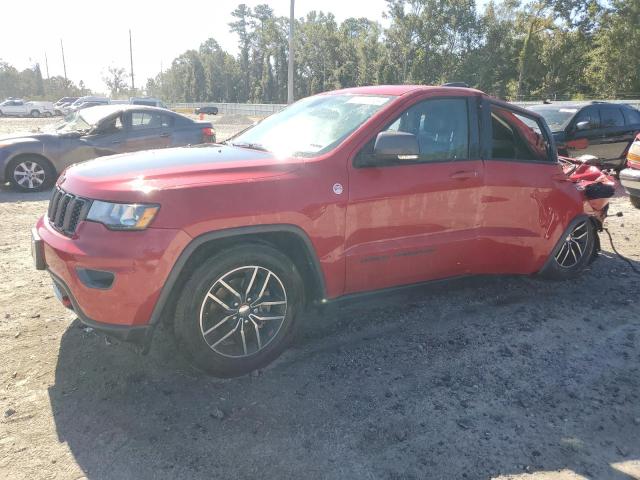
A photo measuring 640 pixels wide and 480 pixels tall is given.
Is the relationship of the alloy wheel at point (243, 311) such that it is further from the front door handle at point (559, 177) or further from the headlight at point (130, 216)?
the front door handle at point (559, 177)

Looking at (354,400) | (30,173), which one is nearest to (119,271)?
(354,400)

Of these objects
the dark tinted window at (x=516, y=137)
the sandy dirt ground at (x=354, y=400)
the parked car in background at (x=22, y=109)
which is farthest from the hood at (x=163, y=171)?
the parked car in background at (x=22, y=109)

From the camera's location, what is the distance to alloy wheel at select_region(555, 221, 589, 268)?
4.78 m

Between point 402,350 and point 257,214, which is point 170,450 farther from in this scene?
point 402,350

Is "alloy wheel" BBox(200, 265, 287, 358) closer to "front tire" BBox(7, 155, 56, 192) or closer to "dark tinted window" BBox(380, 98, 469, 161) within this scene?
"dark tinted window" BBox(380, 98, 469, 161)

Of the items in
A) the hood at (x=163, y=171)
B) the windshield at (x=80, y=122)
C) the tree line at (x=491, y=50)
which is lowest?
the hood at (x=163, y=171)

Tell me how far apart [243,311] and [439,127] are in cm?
200

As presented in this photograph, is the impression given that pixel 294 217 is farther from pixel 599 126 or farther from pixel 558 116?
pixel 599 126

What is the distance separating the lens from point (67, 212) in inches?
118

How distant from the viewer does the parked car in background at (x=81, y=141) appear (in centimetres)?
871

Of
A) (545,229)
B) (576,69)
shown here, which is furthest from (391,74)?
(545,229)

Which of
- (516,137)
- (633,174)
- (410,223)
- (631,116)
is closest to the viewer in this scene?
(410,223)

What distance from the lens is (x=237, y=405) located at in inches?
114

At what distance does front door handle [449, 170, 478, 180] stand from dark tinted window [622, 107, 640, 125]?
8782 mm
